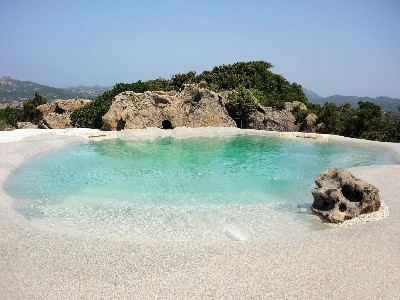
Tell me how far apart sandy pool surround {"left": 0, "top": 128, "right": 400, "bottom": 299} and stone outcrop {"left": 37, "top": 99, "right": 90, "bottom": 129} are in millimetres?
20925

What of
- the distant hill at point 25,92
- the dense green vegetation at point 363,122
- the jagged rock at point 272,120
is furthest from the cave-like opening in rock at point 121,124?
the distant hill at point 25,92

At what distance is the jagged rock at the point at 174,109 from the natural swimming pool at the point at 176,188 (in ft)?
20.0

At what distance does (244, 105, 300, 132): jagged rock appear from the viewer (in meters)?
30.1

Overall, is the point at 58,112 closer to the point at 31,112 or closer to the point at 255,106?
the point at 31,112

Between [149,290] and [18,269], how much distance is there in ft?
8.69

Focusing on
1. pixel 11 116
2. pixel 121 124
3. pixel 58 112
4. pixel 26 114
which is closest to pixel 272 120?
pixel 121 124

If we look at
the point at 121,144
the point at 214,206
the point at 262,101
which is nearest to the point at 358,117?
the point at 262,101

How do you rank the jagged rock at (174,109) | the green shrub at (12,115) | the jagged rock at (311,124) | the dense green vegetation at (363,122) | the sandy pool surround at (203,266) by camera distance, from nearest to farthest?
the sandy pool surround at (203,266) < the dense green vegetation at (363,122) < the jagged rock at (174,109) < the jagged rock at (311,124) < the green shrub at (12,115)

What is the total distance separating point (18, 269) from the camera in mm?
6797

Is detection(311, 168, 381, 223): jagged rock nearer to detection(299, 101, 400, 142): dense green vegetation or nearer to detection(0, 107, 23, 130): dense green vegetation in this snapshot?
detection(299, 101, 400, 142): dense green vegetation

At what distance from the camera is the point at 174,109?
1163 inches

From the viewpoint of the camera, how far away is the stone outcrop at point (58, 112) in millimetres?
28562

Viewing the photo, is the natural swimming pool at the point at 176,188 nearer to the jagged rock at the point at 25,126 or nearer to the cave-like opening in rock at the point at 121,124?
the cave-like opening in rock at the point at 121,124

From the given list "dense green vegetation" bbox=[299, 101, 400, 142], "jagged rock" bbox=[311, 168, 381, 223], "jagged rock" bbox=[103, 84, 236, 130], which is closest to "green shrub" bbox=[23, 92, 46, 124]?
"jagged rock" bbox=[103, 84, 236, 130]
